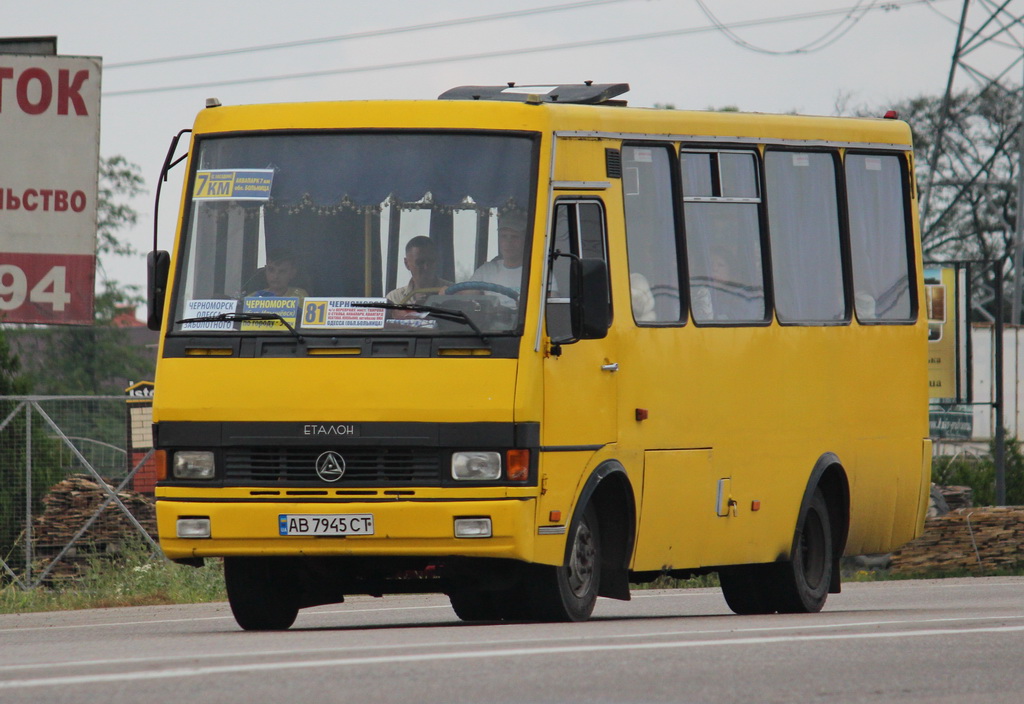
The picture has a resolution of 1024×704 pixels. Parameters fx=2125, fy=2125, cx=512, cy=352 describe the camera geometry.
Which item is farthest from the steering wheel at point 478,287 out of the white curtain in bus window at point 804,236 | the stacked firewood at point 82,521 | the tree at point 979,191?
the tree at point 979,191

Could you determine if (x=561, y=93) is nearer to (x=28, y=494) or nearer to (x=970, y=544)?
(x=28, y=494)

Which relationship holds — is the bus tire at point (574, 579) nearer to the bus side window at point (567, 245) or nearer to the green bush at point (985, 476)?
the bus side window at point (567, 245)

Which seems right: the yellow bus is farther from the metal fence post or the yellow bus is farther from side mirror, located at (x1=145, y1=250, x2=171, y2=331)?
the metal fence post

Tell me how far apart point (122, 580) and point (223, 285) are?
312 inches

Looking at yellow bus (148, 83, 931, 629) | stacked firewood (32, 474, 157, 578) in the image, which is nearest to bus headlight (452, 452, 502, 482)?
yellow bus (148, 83, 931, 629)

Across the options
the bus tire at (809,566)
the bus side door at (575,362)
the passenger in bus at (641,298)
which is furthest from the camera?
the bus tire at (809,566)

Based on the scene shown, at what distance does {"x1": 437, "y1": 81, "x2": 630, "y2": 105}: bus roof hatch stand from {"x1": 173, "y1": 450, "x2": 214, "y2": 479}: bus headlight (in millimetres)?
2882

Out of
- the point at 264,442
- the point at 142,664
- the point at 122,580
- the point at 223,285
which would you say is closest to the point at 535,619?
the point at 264,442

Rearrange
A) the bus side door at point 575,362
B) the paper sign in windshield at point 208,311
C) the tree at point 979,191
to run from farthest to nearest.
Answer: the tree at point 979,191
the paper sign in windshield at point 208,311
the bus side door at point 575,362

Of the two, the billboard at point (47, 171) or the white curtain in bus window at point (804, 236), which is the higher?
the billboard at point (47, 171)

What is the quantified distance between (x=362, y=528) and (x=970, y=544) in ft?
57.3

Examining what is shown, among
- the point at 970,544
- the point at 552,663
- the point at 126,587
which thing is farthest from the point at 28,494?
the point at 552,663

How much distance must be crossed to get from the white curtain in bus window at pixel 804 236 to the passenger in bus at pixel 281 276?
3829 mm

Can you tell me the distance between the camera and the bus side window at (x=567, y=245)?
38.5ft
